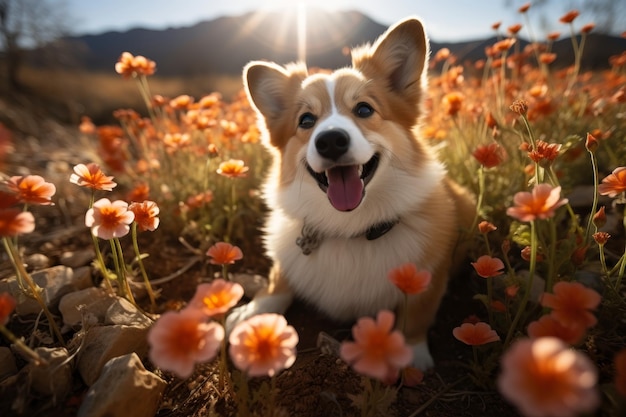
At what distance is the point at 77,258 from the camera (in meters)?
2.49

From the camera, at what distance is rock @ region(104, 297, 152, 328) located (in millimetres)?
1750

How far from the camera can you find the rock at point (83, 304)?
187 centimetres

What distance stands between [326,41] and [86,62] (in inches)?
507

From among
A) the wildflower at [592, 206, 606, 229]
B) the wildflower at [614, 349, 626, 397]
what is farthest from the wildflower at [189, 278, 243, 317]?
the wildflower at [592, 206, 606, 229]

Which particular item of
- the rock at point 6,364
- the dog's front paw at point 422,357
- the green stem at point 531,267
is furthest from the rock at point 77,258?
the green stem at point 531,267

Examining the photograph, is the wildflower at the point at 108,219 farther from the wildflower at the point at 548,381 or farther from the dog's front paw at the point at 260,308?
the wildflower at the point at 548,381

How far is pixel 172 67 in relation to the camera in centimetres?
1981

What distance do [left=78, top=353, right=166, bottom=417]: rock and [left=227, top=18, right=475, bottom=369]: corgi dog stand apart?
2.80 ft

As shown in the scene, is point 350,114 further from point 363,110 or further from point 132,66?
point 132,66

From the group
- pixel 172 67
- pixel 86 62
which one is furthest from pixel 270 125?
pixel 172 67

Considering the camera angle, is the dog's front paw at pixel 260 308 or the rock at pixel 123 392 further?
the dog's front paw at pixel 260 308

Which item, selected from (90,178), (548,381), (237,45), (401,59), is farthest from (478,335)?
(237,45)

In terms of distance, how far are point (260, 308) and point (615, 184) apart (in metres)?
1.76

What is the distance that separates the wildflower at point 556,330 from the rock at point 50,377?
1538mm
